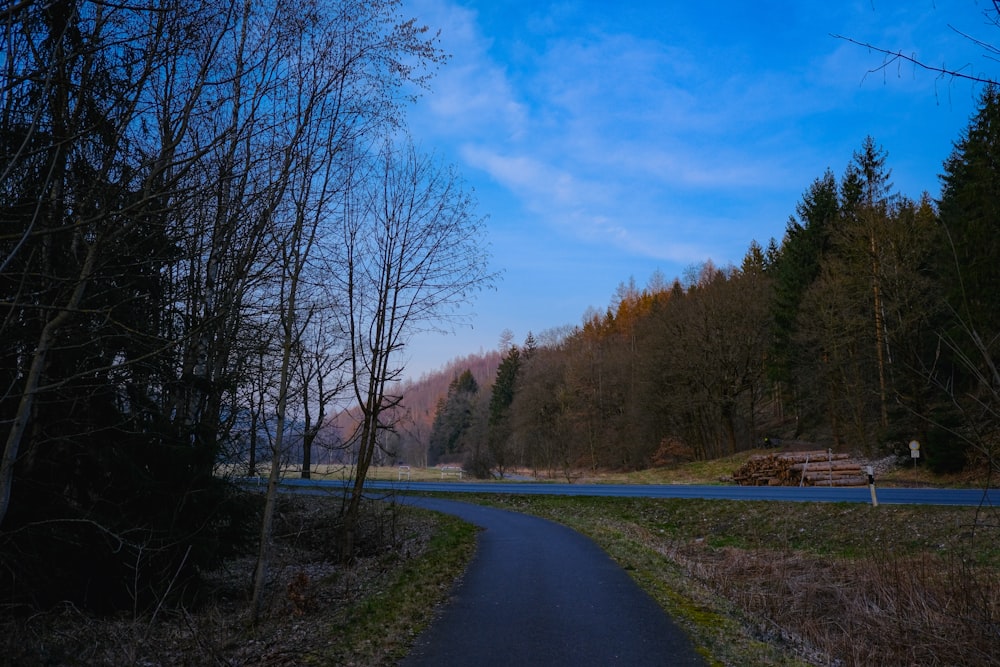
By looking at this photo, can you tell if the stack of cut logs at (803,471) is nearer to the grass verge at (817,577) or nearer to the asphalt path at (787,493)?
the asphalt path at (787,493)

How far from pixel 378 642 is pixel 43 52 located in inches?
254

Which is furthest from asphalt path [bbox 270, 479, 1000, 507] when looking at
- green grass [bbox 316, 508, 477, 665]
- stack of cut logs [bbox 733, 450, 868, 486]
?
green grass [bbox 316, 508, 477, 665]

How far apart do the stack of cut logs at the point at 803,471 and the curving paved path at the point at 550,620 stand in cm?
1582

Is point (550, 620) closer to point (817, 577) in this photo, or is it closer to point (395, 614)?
point (395, 614)

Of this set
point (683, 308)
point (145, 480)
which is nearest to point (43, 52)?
point (145, 480)

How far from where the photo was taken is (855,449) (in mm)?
34500

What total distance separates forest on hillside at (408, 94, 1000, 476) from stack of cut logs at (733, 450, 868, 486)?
3.03 metres

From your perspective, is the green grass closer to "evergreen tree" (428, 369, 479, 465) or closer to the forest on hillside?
the forest on hillside

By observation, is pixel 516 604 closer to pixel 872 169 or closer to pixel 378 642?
pixel 378 642

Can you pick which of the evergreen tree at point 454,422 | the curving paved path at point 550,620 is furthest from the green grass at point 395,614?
the evergreen tree at point 454,422

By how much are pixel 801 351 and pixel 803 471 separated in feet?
47.2

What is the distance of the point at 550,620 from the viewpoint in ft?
26.2

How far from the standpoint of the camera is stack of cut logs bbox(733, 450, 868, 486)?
81.6ft

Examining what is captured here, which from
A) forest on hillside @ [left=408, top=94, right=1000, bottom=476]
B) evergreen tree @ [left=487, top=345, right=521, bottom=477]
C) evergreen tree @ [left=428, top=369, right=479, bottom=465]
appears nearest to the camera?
forest on hillside @ [left=408, top=94, right=1000, bottom=476]
